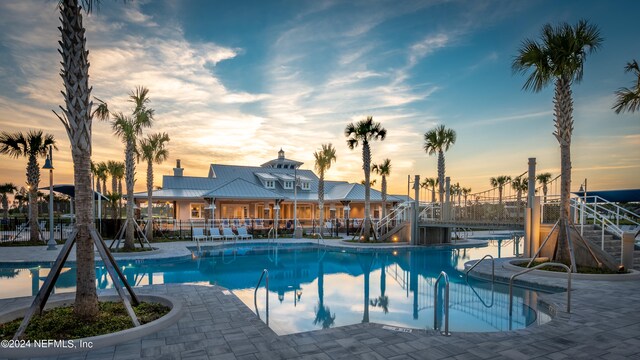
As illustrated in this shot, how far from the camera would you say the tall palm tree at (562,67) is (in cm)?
1155

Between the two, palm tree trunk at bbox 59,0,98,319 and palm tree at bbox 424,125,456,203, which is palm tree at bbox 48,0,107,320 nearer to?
palm tree trunk at bbox 59,0,98,319

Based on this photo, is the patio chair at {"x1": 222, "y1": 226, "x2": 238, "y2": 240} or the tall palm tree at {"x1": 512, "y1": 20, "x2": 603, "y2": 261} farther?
the patio chair at {"x1": 222, "y1": 226, "x2": 238, "y2": 240}

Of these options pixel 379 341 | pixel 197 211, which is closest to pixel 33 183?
pixel 197 211

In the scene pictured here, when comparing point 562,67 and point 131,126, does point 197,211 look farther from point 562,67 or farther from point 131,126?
point 562,67

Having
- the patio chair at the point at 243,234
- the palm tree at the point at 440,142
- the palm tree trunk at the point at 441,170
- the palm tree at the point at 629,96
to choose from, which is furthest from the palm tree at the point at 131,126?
the palm tree trunk at the point at 441,170

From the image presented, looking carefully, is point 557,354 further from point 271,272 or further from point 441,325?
point 271,272

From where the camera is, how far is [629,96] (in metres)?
11.9

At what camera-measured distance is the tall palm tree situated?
11551 mm

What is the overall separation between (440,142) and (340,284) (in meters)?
18.3

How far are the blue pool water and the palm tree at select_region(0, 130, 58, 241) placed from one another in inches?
310

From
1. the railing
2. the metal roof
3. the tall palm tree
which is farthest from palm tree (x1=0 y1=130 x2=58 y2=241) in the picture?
the tall palm tree

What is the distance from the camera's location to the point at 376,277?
547 inches

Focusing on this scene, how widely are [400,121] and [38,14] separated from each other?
768 inches

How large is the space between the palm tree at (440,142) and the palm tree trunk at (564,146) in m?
14.6
